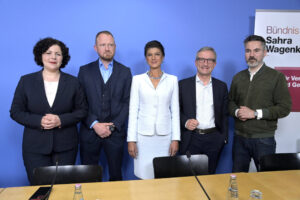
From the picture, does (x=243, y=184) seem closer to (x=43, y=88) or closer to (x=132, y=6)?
(x=43, y=88)

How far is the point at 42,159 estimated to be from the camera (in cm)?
218

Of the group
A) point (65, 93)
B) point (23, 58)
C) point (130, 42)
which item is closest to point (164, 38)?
point (130, 42)

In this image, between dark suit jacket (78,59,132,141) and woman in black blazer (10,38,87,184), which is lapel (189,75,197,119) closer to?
dark suit jacket (78,59,132,141)

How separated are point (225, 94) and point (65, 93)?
163 cm

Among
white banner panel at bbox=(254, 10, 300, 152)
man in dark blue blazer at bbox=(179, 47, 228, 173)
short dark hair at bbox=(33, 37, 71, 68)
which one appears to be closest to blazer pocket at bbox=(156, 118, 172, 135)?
man in dark blue blazer at bbox=(179, 47, 228, 173)

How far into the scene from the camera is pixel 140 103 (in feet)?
8.24

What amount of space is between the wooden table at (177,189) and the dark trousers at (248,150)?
0.77m

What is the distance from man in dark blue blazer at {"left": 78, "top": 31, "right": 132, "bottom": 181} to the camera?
2.51m

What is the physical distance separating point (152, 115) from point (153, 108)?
2.8 inches

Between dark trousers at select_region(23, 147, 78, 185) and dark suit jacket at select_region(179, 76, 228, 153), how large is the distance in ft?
3.73

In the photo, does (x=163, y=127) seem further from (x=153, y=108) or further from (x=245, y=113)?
(x=245, y=113)

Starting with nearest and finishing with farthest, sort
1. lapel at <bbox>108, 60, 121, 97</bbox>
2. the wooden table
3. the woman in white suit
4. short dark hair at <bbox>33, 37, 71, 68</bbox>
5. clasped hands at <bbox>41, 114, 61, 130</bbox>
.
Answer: the wooden table → clasped hands at <bbox>41, 114, 61, 130</bbox> → short dark hair at <bbox>33, 37, 71, 68</bbox> → the woman in white suit → lapel at <bbox>108, 60, 121, 97</bbox>

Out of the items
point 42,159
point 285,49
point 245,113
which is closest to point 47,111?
point 42,159

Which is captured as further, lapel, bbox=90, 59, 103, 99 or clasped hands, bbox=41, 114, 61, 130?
lapel, bbox=90, 59, 103, 99
